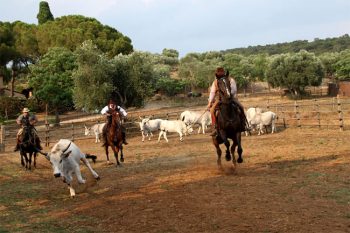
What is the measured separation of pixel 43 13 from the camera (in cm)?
8238

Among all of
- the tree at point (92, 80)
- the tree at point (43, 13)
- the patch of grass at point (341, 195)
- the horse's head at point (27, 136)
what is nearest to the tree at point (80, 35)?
the tree at point (43, 13)

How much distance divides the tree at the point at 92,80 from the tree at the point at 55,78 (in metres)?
5.81

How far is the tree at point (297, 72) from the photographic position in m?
60.2

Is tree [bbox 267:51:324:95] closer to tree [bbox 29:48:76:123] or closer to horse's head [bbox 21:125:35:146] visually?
tree [bbox 29:48:76:123]

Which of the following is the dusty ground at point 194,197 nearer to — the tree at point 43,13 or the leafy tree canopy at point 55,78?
the leafy tree canopy at point 55,78

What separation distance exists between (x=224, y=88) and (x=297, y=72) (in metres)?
52.1

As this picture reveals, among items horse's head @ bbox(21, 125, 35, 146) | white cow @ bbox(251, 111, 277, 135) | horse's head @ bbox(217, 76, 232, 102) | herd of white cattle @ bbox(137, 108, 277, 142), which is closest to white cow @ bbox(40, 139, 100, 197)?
horse's head @ bbox(217, 76, 232, 102)

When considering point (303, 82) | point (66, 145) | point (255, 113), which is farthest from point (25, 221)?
point (303, 82)

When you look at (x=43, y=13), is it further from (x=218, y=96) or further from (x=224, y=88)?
(x=224, y=88)

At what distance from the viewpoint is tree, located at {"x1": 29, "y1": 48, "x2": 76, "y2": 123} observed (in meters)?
39.2

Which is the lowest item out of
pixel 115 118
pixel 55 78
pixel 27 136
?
pixel 27 136

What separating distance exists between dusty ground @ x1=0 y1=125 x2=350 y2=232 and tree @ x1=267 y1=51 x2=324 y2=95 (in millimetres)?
45799

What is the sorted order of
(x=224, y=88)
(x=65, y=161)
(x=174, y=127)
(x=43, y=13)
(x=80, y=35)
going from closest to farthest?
1. (x=65, y=161)
2. (x=224, y=88)
3. (x=174, y=127)
4. (x=80, y=35)
5. (x=43, y=13)

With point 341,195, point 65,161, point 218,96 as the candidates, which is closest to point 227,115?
point 218,96
